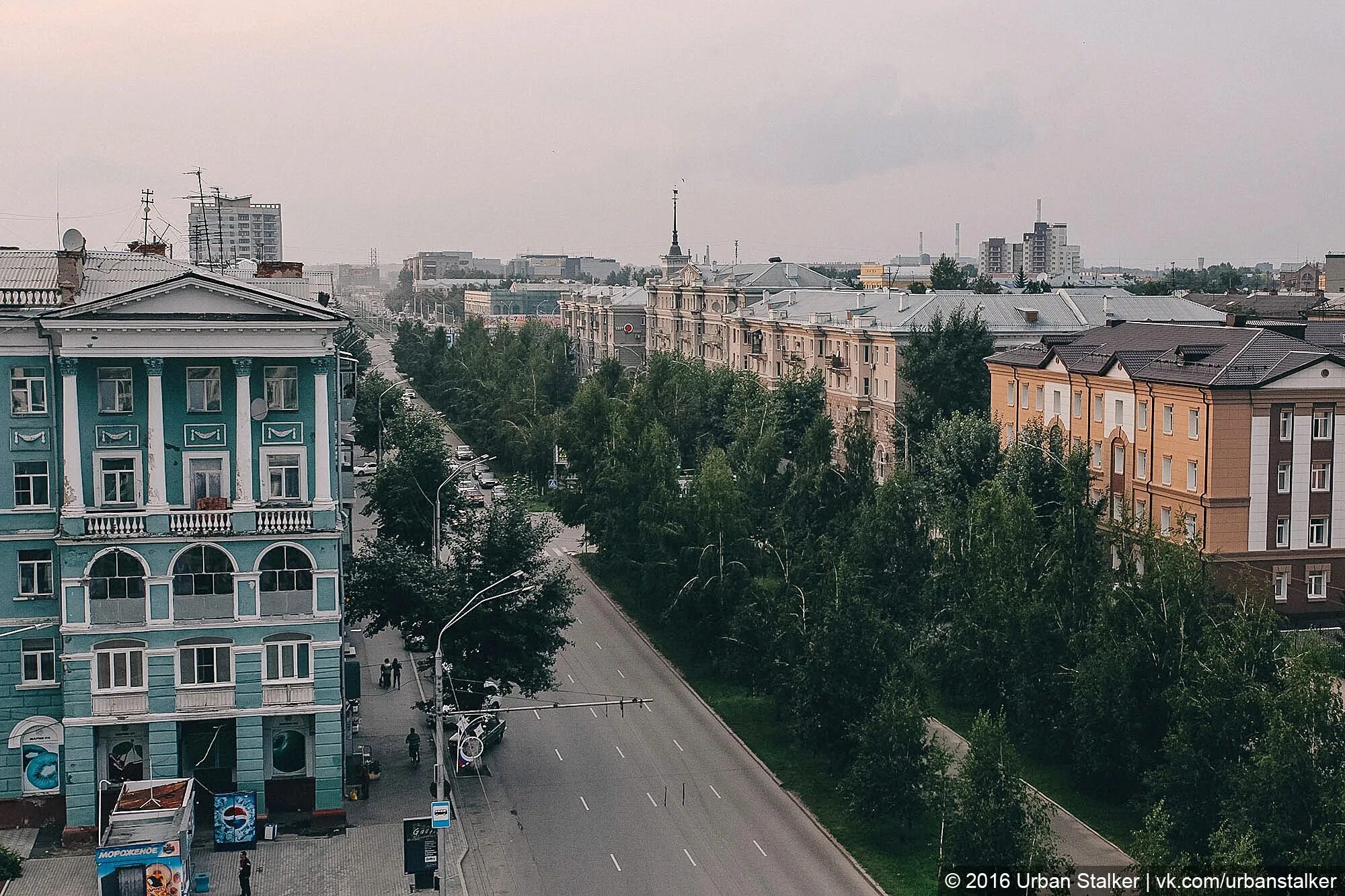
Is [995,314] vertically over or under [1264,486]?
over

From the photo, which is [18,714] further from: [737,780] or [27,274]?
[737,780]

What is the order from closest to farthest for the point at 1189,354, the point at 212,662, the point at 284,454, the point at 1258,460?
the point at 212,662 < the point at 284,454 < the point at 1258,460 < the point at 1189,354

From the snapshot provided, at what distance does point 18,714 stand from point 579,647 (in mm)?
21727

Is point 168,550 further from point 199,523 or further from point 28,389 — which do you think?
point 28,389

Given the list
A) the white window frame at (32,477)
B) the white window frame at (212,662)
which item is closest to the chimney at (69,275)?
the white window frame at (32,477)

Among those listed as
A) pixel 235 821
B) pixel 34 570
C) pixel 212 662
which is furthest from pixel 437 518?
pixel 34 570

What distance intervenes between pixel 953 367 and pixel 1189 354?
70.3ft

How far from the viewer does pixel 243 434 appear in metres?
36.7

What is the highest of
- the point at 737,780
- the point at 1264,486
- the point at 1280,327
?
the point at 1280,327

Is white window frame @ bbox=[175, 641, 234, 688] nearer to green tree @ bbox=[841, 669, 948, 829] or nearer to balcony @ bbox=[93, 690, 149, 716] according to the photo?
balcony @ bbox=[93, 690, 149, 716]

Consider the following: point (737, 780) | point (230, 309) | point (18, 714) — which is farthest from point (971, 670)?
point (18, 714)

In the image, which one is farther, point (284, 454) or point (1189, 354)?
point (1189, 354)

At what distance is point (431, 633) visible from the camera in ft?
137

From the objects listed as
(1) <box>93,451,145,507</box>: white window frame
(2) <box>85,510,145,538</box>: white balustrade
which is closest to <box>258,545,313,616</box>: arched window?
(2) <box>85,510,145,538</box>: white balustrade
